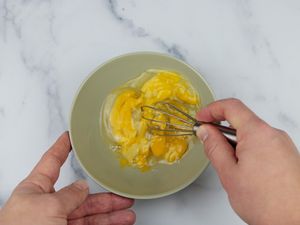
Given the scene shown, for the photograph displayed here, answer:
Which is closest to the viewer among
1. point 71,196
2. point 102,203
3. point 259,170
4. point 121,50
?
point 259,170

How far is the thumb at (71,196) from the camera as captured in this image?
0.76 meters

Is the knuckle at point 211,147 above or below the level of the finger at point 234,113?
below

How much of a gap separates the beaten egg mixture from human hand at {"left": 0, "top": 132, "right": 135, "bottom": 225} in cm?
9

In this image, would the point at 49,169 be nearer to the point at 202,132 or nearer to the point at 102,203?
the point at 102,203

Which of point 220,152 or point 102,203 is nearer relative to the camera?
point 220,152

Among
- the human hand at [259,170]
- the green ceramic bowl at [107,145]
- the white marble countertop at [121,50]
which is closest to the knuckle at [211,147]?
the human hand at [259,170]

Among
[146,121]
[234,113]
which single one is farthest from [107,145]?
[234,113]

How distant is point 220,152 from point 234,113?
0.21 ft

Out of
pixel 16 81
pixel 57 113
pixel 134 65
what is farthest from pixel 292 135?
pixel 16 81

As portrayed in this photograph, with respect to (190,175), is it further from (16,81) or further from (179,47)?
(16,81)

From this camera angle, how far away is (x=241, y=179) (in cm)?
67

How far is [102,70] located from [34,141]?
22 centimetres

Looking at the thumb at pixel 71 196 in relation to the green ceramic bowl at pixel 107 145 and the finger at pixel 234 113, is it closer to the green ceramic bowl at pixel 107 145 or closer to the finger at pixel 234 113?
the green ceramic bowl at pixel 107 145

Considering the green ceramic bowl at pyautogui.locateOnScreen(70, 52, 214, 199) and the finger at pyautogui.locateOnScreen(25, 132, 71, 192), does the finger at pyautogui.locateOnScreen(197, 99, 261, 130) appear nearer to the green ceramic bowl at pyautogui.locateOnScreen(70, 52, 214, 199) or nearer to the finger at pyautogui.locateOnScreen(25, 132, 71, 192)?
the green ceramic bowl at pyautogui.locateOnScreen(70, 52, 214, 199)
